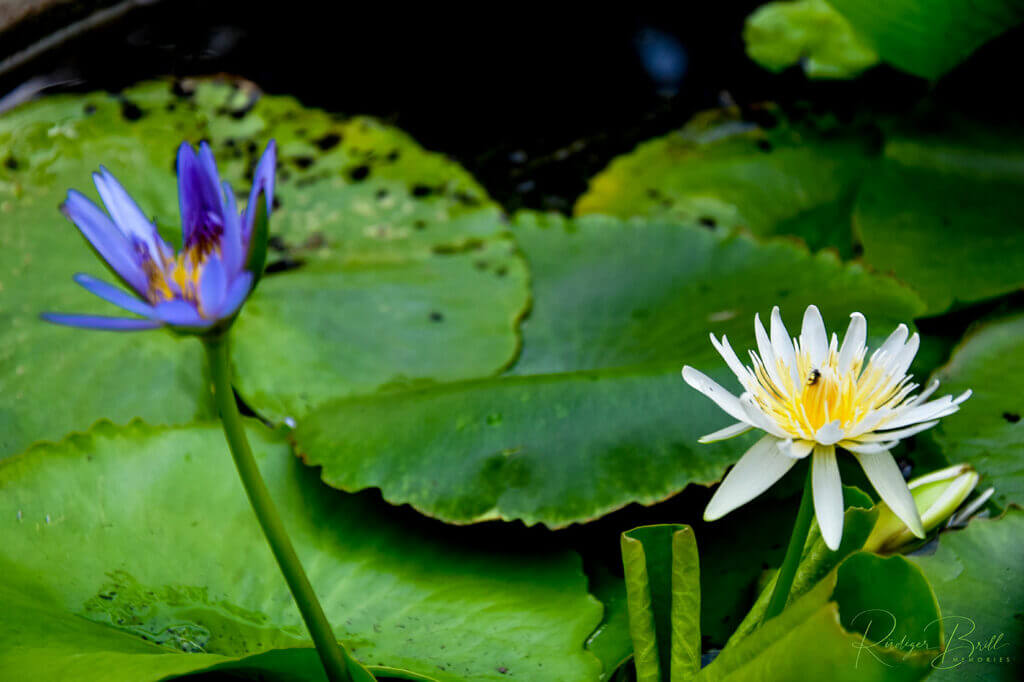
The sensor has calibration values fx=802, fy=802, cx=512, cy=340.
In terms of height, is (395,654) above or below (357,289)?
below

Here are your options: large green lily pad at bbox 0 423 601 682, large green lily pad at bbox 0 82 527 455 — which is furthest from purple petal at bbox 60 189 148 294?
large green lily pad at bbox 0 82 527 455

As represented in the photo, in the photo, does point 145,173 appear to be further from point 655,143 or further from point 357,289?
point 655,143

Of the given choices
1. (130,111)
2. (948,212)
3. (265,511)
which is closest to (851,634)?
(265,511)

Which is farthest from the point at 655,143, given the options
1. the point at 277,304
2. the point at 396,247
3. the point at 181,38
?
the point at 181,38

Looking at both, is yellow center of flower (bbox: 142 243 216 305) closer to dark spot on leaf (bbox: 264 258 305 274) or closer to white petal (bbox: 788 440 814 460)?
white petal (bbox: 788 440 814 460)

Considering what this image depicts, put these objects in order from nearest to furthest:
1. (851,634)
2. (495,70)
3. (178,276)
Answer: (851,634) → (178,276) → (495,70)

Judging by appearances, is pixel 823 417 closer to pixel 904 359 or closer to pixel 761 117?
pixel 904 359
